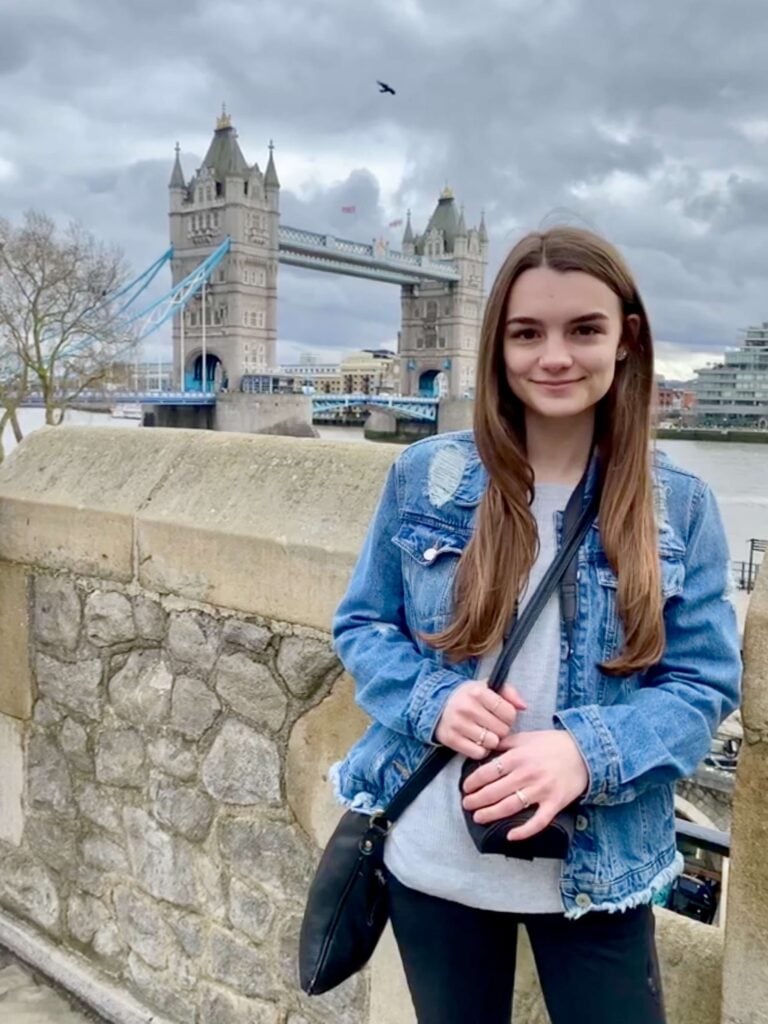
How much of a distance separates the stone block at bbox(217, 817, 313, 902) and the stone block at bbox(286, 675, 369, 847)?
2.0 inches

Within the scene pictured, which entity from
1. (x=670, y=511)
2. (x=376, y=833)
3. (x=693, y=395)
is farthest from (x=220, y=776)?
(x=693, y=395)

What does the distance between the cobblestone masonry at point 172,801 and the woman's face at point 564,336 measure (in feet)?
2.39

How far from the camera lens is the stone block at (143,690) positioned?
1.83m

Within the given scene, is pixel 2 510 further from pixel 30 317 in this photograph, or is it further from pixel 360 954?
pixel 30 317

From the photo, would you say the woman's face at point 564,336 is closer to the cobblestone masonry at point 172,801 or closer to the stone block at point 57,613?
the cobblestone masonry at point 172,801

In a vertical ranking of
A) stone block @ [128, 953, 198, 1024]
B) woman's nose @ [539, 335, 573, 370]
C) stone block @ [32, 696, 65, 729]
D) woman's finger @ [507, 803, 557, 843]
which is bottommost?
stone block @ [128, 953, 198, 1024]

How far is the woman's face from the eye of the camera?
3.23ft

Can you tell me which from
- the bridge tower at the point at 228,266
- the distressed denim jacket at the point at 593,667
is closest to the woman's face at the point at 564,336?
the distressed denim jacket at the point at 593,667

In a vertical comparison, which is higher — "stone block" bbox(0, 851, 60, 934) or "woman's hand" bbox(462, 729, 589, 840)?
"woman's hand" bbox(462, 729, 589, 840)

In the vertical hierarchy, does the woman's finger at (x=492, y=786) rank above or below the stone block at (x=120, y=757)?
above

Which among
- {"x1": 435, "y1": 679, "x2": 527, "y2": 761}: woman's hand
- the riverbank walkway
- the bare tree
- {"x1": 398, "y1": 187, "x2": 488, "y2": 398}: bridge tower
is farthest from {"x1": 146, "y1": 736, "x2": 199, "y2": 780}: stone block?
{"x1": 398, "y1": 187, "x2": 488, "y2": 398}: bridge tower

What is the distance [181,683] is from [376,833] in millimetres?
838

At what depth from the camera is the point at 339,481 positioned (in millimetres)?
1618

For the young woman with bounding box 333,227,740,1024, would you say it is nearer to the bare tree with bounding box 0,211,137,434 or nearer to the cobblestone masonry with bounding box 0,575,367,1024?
the cobblestone masonry with bounding box 0,575,367,1024
